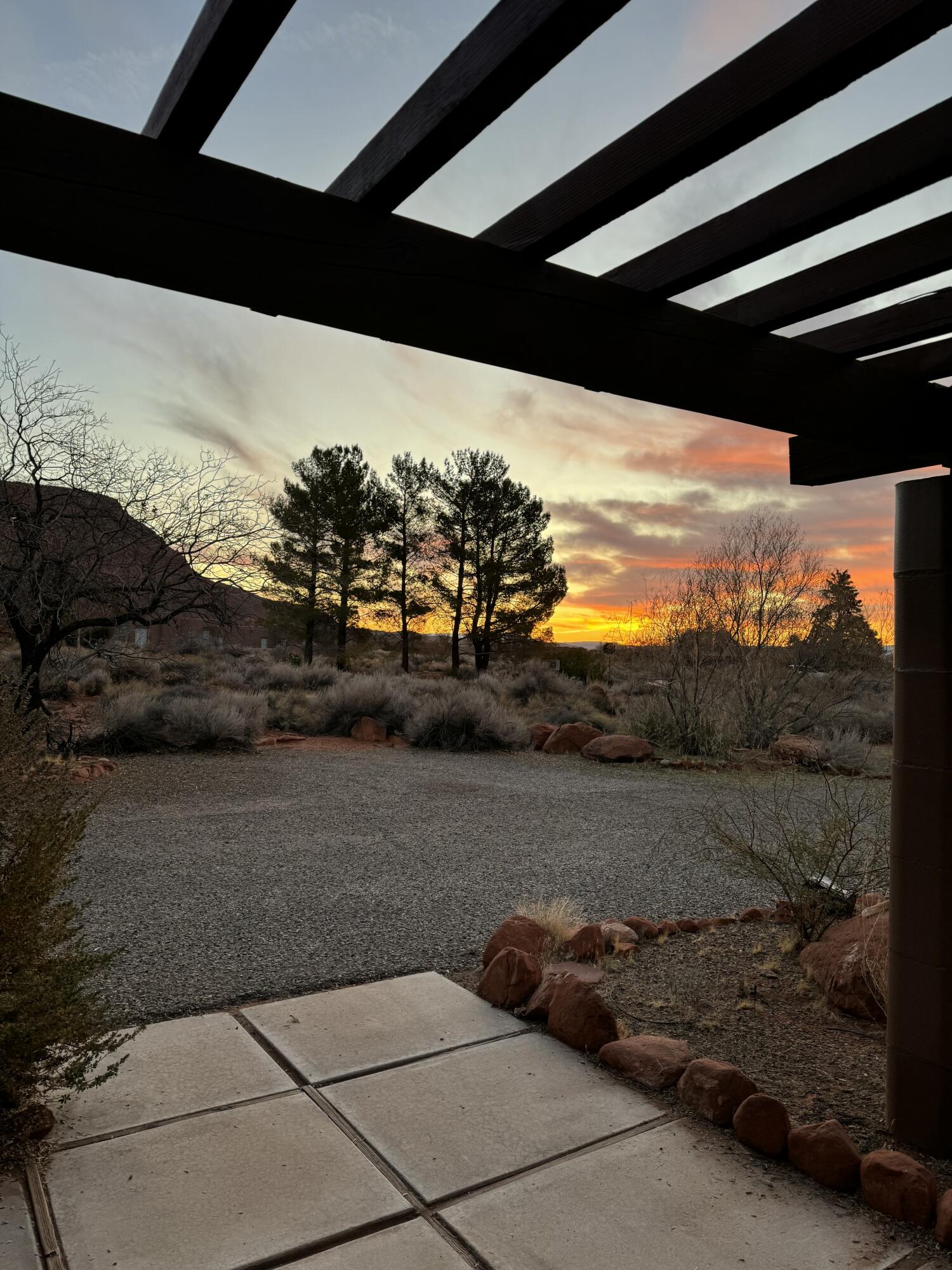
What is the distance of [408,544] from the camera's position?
30.8 metres

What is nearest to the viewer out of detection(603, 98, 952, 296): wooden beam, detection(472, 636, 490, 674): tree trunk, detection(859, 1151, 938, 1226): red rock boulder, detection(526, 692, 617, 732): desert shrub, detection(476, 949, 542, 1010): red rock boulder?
detection(603, 98, 952, 296): wooden beam

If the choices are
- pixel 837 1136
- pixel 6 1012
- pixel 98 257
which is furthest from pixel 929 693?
pixel 6 1012

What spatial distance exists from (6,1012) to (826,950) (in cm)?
338

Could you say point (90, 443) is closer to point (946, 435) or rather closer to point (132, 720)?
point (132, 720)

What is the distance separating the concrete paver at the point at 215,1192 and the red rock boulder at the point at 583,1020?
1023 millimetres

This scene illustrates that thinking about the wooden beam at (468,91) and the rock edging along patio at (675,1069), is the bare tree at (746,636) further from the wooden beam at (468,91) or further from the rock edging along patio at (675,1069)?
the wooden beam at (468,91)

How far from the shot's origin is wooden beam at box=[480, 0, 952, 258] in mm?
1498

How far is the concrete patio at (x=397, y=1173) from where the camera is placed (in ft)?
6.92

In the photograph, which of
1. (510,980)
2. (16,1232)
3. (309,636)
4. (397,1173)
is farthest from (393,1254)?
(309,636)

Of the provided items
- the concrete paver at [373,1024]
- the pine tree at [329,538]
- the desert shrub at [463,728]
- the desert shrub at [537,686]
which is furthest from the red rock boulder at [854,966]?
the pine tree at [329,538]

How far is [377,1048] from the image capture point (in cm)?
316

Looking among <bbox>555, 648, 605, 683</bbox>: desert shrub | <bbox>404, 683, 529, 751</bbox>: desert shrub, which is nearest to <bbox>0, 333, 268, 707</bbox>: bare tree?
<bbox>404, 683, 529, 751</bbox>: desert shrub

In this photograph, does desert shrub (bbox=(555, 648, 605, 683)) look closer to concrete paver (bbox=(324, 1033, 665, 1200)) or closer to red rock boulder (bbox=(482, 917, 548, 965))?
red rock boulder (bbox=(482, 917, 548, 965))

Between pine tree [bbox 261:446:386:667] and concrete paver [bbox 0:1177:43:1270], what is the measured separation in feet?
91.4
